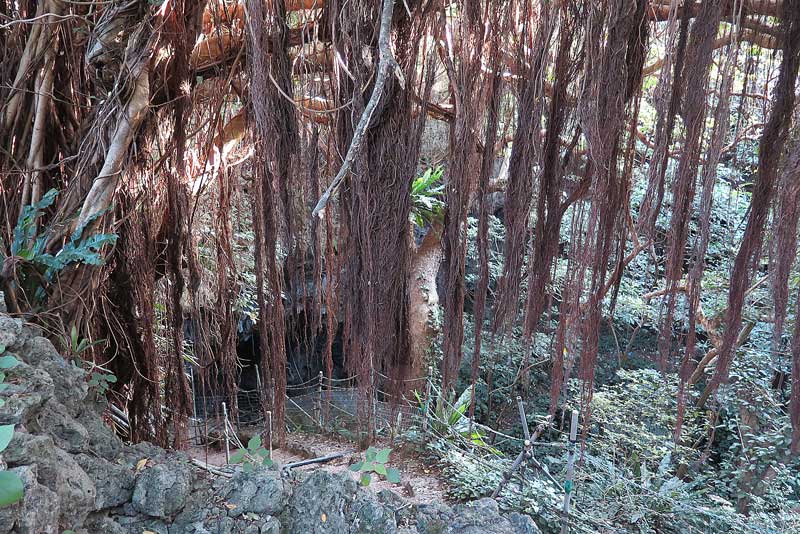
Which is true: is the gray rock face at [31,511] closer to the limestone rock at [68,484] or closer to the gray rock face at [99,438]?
the limestone rock at [68,484]

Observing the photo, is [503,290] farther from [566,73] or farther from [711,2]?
[711,2]

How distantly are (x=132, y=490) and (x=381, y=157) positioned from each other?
115cm

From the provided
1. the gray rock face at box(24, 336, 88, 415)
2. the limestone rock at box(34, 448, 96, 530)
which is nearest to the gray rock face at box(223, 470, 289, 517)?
the limestone rock at box(34, 448, 96, 530)

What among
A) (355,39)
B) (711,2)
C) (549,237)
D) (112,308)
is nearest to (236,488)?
(112,308)

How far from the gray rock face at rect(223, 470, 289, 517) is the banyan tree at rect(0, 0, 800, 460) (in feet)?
1.06

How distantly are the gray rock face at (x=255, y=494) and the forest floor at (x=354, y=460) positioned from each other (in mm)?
1464

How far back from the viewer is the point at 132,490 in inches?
59.1

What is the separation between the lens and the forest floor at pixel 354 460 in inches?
140

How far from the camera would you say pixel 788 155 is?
1.18m

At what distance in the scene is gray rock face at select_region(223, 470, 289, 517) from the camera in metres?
1.60

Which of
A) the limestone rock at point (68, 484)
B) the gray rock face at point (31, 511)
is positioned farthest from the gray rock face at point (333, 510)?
the gray rock face at point (31, 511)

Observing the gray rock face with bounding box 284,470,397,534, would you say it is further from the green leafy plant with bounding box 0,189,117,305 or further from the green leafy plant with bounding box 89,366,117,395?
the green leafy plant with bounding box 0,189,117,305

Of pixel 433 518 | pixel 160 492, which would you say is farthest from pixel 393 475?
pixel 160 492

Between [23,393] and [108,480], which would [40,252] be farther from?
[108,480]
